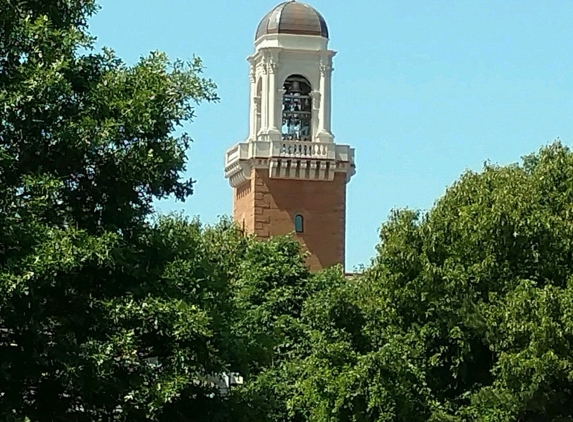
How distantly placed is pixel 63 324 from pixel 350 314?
13.8m

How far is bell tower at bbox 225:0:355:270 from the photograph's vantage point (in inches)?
2359

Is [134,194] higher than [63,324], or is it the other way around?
[134,194]

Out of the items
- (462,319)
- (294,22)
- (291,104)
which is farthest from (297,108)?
(462,319)

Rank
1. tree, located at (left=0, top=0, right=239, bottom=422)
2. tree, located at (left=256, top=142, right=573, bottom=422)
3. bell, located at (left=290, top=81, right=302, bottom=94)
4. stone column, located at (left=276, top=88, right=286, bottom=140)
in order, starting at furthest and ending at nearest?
bell, located at (left=290, top=81, right=302, bottom=94) → stone column, located at (left=276, top=88, right=286, bottom=140) → tree, located at (left=256, top=142, right=573, bottom=422) → tree, located at (left=0, top=0, right=239, bottom=422)

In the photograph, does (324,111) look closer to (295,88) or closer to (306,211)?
(295,88)

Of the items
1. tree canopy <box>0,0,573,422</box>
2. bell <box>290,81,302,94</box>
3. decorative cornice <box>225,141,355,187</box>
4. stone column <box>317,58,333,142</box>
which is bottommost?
tree canopy <box>0,0,573,422</box>

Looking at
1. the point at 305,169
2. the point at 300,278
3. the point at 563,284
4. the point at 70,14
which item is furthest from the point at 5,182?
the point at 305,169

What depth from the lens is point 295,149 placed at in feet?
197

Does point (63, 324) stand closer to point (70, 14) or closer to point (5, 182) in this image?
point (5, 182)

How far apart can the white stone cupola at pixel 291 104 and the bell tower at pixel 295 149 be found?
4 cm

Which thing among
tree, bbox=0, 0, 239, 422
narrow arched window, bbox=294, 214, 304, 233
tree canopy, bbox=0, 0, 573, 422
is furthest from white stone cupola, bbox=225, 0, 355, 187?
tree, bbox=0, 0, 239, 422

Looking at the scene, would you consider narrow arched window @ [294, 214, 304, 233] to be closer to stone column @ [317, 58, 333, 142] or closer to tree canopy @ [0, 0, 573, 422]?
stone column @ [317, 58, 333, 142]

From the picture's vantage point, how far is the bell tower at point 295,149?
59.9 meters

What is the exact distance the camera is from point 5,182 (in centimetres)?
1488
